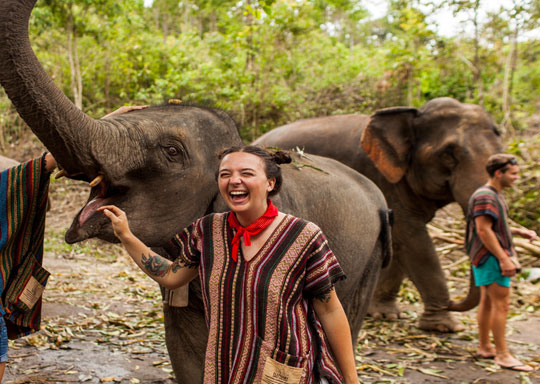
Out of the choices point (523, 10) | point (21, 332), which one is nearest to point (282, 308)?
point (21, 332)

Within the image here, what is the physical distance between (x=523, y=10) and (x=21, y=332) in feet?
30.3

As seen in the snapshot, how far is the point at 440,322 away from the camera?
539 cm

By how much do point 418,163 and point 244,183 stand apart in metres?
4.23

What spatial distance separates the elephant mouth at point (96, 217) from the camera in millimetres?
2076

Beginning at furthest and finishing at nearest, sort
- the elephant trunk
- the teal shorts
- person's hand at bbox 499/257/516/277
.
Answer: the teal shorts → person's hand at bbox 499/257/516/277 → the elephant trunk

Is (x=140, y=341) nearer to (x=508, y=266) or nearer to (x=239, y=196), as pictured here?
(x=508, y=266)

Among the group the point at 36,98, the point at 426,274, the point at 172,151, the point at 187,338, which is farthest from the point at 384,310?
the point at 36,98

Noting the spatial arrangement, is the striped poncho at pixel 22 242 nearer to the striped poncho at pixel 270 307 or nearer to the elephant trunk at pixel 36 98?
the elephant trunk at pixel 36 98

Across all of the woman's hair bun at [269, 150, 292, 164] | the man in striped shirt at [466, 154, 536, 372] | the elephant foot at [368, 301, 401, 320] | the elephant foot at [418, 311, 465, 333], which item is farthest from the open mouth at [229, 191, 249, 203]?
the elephant foot at [368, 301, 401, 320]

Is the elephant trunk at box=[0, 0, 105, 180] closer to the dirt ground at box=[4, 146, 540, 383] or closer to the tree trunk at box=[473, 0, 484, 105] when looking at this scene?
the dirt ground at box=[4, 146, 540, 383]

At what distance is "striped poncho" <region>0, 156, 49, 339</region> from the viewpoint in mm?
2381

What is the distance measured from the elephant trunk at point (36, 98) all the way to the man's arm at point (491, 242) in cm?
331

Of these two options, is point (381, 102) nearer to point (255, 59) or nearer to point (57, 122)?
point (255, 59)

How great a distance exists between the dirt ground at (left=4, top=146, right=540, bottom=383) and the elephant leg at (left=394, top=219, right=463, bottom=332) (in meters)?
0.12
